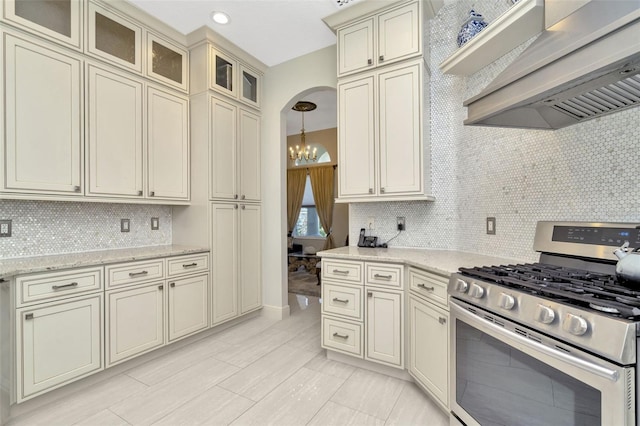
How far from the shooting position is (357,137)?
2660 mm

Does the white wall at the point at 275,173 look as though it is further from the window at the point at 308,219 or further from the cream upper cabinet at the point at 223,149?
the window at the point at 308,219

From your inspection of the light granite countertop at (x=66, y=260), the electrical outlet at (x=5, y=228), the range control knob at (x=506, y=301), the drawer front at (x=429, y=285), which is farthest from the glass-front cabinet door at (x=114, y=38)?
the range control knob at (x=506, y=301)

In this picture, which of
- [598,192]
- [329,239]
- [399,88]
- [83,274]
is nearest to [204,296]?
[83,274]

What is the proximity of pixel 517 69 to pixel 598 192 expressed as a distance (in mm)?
755

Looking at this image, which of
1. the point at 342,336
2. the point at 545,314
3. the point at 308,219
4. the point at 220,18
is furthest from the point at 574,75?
the point at 308,219

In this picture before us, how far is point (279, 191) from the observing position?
355 cm

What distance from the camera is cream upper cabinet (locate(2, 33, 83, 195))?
75.5 inches

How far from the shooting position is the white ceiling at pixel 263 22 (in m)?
2.56

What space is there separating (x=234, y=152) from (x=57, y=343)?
2186 millimetres

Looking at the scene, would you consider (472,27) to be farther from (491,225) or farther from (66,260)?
(66,260)

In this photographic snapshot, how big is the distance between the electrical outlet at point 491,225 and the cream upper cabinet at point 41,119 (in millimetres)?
3098

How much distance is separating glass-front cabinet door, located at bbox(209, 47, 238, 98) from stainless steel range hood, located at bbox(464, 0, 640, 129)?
2526 mm

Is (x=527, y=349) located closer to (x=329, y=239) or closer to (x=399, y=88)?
(x=399, y=88)

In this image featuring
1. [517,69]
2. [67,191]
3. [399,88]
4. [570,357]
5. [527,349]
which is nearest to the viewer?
[570,357]
